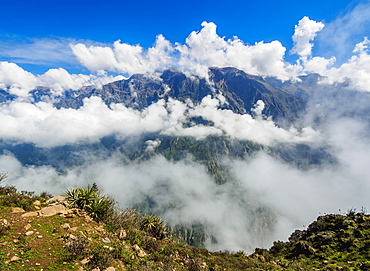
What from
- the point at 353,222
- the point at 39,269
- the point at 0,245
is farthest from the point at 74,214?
the point at 353,222

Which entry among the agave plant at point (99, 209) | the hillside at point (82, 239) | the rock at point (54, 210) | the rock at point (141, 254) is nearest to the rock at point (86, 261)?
the hillside at point (82, 239)

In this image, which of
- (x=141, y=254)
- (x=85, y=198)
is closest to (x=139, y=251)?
(x=141, y=254)

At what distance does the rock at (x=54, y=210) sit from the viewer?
421 inches

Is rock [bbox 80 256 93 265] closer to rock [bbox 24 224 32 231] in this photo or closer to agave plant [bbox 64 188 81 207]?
rock [bbox 24 224 32 231]

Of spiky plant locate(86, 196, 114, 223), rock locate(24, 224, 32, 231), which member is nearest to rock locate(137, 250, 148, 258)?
spiky plant locate(86, 196, 114, 223)

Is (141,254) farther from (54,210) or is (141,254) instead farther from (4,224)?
(4,224)

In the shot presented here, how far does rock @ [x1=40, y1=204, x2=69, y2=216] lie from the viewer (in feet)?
35.1

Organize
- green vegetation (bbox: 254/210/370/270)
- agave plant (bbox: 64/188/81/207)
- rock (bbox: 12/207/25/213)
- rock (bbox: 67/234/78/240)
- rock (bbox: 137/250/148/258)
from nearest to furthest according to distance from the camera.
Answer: rock (bbox: 67/234/78/240) → rock (bbox: 137/250/148/258) → rock (bbox: 12/207/25/213) → agave plant (bbox: 64/188/81/207) → green vegetation (bbox: 254/210/370/270)

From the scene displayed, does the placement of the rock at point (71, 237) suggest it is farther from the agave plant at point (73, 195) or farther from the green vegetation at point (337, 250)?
the green vegetation at point (337, 250)

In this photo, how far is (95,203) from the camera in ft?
40.1

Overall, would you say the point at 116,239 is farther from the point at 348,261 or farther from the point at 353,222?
the point at 353,222

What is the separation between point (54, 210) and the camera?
1102 cm

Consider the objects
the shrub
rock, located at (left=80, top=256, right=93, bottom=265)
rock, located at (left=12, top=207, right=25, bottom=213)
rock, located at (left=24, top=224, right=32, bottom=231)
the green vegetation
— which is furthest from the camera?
the green vegetation

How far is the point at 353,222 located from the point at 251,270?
24.8 meters
